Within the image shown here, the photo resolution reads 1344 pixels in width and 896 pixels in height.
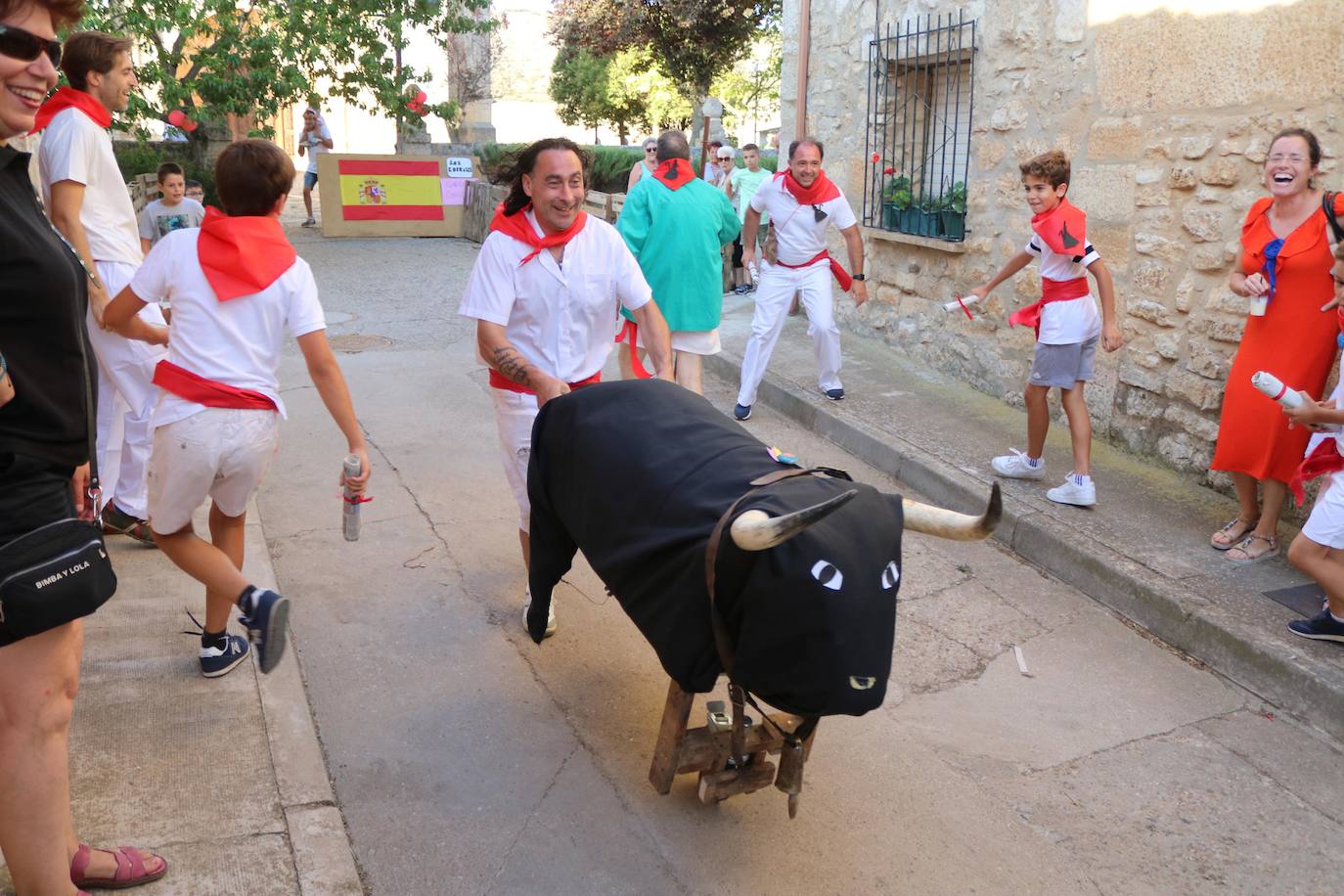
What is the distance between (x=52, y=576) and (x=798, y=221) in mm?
6106

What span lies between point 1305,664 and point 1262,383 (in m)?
1.06

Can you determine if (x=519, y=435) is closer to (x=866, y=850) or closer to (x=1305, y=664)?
(x=866, y=850)

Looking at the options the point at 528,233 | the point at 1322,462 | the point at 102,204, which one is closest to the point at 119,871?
the point at 528,233

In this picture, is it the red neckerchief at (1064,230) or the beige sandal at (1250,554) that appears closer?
the beige sandal at (1250,554)

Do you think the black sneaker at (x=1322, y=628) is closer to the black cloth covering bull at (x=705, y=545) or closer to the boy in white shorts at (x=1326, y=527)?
the boy in white shorts at (x=1326, y=527)

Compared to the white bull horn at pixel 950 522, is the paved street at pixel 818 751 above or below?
below

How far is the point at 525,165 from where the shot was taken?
4.18 metres

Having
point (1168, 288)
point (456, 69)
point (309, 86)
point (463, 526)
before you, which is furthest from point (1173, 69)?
point (456, 69)

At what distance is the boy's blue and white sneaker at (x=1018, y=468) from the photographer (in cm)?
621

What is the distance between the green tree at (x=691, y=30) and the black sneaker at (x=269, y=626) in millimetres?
21918

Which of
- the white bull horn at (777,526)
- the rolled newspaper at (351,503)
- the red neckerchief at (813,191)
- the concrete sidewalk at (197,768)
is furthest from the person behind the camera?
the red neckerchief at (813,191)

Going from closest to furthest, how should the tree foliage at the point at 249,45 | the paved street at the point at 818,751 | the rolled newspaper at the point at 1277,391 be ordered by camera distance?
the paved street at the point at 818,751, the rolled newspaper at the point at 1277,391, the tree foliage at the point at 249,45

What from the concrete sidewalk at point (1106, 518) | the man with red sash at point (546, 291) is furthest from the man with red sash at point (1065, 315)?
the man with red sash at point (546, 291)

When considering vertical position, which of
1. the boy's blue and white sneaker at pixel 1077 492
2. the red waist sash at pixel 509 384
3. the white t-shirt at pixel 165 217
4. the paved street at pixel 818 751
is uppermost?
the white t-shirt at pixel 165 217
